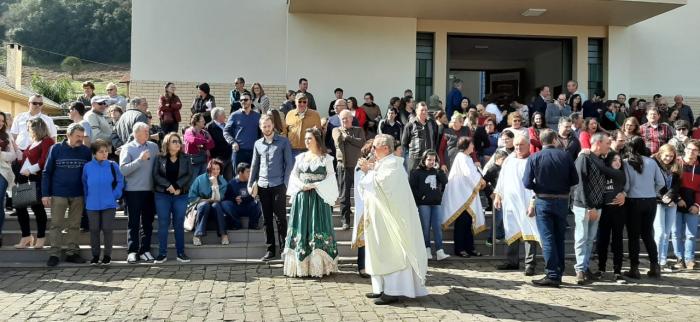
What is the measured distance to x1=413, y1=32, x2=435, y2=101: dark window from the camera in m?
15.9

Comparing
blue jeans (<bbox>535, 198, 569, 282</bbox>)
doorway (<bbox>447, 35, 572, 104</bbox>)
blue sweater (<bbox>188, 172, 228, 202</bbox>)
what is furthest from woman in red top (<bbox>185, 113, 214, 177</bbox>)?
doorway (<bbox>447, 35, 572, 104</bbox>)

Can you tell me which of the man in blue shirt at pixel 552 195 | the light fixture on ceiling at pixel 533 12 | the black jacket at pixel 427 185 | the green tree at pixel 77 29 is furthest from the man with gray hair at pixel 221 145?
the green tree at pixel 77 29

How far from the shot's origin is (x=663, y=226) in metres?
8.55

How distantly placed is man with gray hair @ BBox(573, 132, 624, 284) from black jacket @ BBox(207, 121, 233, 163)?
18.8ft

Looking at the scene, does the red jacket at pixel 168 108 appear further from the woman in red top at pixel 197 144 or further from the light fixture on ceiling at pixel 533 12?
A: the light fixture on ceiling at pixel 533 12

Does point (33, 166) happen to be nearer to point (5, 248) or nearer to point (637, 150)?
point (5, 248)

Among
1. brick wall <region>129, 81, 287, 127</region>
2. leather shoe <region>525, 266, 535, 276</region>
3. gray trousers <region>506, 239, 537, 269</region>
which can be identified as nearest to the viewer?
leather shoe <region>525, 266, 535, 276</region>

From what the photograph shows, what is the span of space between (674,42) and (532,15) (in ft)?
14.5

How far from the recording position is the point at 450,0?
13570 millimetres

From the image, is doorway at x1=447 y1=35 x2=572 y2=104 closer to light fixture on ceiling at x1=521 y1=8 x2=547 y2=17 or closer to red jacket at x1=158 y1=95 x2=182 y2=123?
light fixture on ceiling at x1=521 y1=8 x2=547 y2=17

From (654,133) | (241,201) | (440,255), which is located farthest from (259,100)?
(654,133)

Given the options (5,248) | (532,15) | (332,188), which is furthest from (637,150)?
(5,248)

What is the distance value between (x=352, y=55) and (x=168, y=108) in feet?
16.6

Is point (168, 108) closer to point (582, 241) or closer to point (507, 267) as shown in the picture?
point (507, 267)
